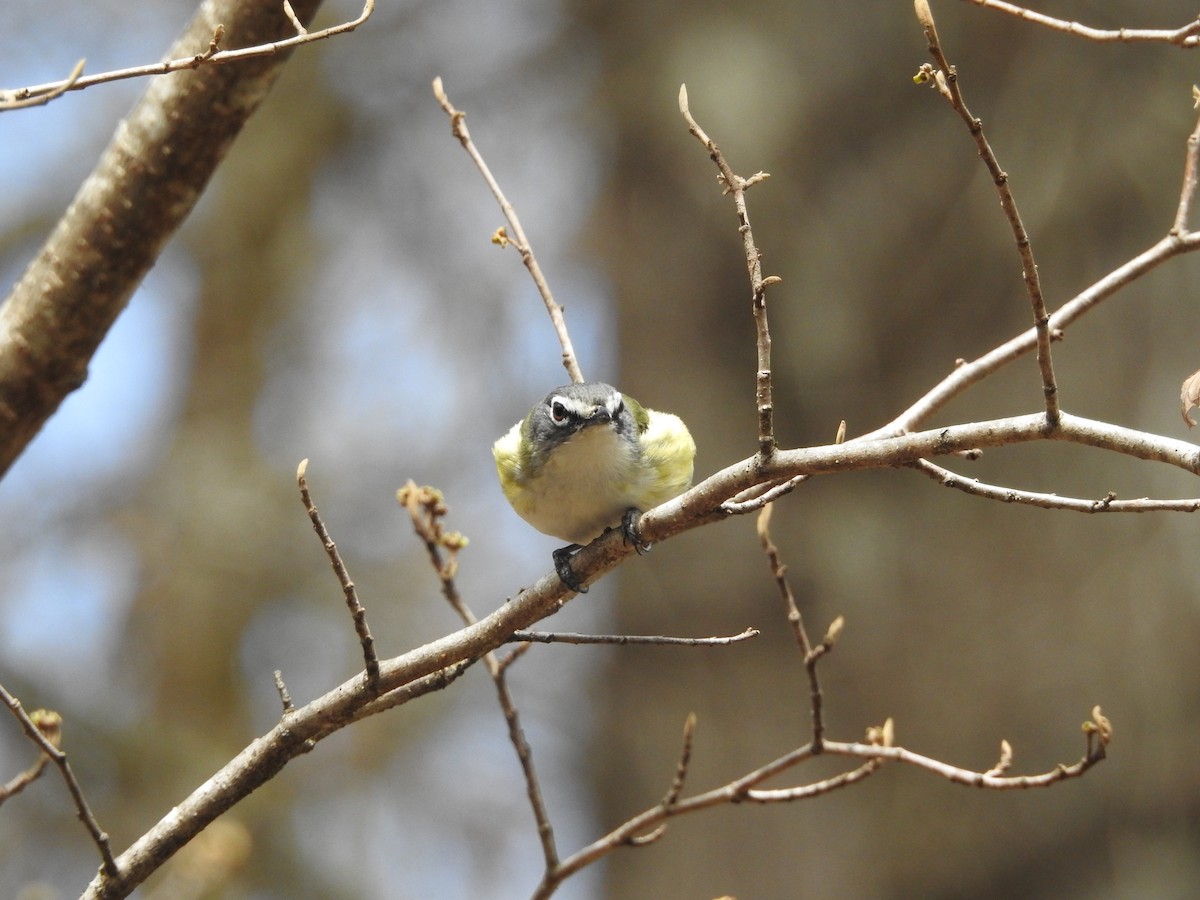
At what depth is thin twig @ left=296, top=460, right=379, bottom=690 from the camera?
2.03m

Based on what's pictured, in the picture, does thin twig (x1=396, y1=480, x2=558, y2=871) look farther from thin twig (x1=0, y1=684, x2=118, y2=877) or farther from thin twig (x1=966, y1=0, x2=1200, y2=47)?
thin twig (x1=966, y1=0, x2=1200, y2=47)

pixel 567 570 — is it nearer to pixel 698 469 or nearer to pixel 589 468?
pixel 589 468

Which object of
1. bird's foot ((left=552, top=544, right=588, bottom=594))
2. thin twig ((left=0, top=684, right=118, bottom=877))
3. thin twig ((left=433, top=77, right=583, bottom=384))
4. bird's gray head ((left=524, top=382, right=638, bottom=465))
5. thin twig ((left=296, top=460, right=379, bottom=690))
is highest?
thin twig ((left=433, top=77, right=583, bottom=384))

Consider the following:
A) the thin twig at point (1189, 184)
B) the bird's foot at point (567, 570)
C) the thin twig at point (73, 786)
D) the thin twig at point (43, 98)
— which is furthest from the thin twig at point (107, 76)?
the thin twig at point (1189, 184)

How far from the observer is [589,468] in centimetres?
326

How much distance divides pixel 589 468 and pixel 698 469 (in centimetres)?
348

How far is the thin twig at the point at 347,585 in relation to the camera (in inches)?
80.0

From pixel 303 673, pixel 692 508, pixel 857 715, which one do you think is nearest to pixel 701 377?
pixel 857 715

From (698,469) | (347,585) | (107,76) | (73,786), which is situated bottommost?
(73,786)

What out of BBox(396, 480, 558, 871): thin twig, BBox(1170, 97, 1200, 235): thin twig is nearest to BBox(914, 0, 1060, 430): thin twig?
BBox(1170, 97, 1200, 235): thin twig

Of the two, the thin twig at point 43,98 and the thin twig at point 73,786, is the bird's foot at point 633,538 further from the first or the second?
the thin twig at point 43,98

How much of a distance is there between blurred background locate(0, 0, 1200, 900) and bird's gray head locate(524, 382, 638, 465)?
1.23m

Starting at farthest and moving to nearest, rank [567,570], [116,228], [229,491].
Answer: [229,491] < [116,228] < [567,570]

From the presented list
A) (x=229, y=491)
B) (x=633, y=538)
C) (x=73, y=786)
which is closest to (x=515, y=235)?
(x=633, y=538)
